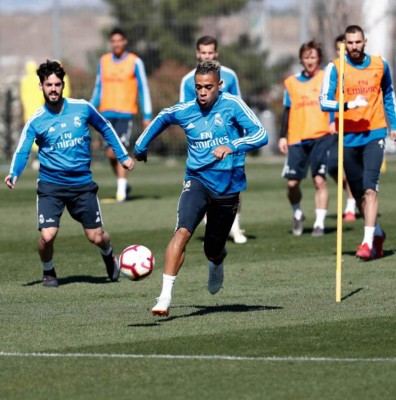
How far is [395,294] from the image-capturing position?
10836mm

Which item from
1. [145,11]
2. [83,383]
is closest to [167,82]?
[145,11]

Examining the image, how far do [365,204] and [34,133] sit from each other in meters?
3.70

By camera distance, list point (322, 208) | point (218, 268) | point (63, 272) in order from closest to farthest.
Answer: point (218, 268)
point (63, 272)
point (322, 208)

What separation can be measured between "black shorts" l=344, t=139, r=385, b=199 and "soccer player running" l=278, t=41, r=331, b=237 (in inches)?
88.7

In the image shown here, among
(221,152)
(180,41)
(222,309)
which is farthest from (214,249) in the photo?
(180,41)

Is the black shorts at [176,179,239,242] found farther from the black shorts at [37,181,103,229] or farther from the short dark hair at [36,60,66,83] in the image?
the short dark hair at [36,60,66,83]

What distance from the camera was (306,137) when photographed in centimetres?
1598

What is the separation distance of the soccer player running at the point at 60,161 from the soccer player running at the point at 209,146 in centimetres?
170

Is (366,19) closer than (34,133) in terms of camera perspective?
No

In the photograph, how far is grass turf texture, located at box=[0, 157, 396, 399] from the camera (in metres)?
7.28

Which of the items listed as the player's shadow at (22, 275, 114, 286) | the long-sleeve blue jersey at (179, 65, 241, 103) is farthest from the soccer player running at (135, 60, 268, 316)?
the long-sleeve blue jersey at (179, 65, 241, 103)

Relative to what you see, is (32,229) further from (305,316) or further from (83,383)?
(83,383)

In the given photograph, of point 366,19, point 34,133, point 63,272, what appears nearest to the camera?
point 34,133

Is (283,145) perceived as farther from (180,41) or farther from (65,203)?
(180,41)
